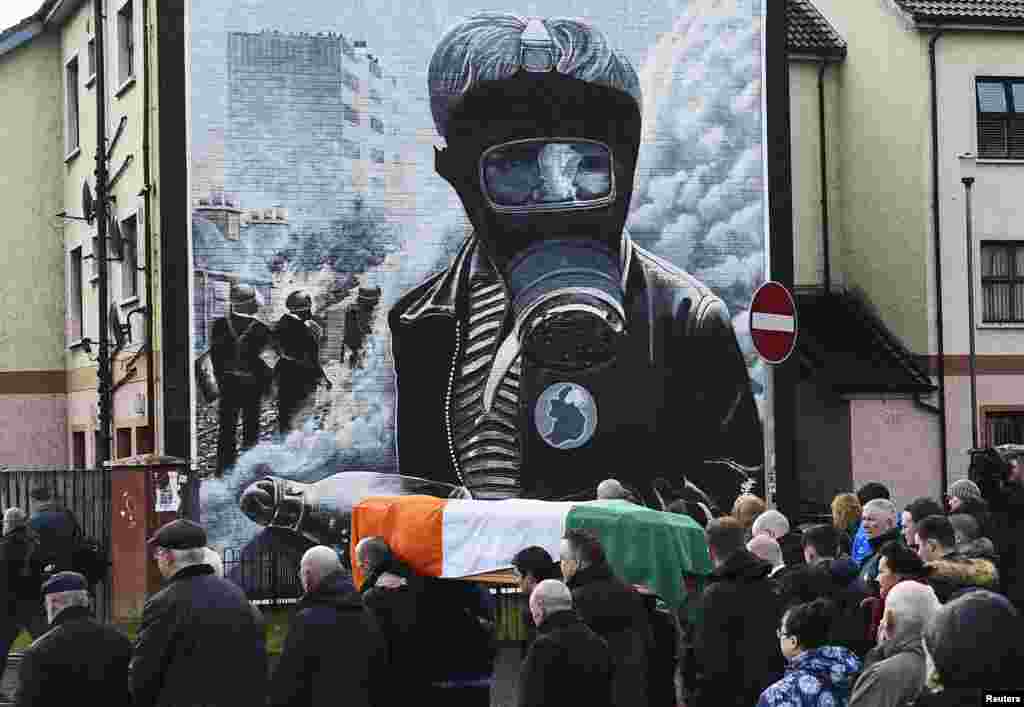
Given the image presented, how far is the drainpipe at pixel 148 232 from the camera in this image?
2347 centimetres

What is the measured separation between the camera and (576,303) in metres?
23.5

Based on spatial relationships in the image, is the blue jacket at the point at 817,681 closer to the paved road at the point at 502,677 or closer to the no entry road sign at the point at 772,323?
the no entry road sign at the point at 772,323

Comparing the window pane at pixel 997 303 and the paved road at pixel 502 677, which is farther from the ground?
the window pane at pixel 997 303

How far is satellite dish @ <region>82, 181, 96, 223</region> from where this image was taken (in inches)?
1118

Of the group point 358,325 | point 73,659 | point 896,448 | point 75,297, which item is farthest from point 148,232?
point 73,659

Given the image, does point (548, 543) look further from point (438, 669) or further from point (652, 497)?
point (652, 497)

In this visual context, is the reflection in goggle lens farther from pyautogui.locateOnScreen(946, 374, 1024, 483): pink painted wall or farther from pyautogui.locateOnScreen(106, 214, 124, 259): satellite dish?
pyautogui.locateOnScreen(946, 374, 1024, 483): pink painted wall

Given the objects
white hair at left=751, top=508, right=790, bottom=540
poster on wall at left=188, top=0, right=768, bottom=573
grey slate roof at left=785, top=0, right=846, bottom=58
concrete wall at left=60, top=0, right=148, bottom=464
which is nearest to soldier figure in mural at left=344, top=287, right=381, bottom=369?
poster on wall at left=188, top=0, right=768, bottom=573

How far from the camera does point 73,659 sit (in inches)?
311

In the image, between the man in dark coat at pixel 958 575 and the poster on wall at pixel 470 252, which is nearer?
the man in dark coat at pixel 958 575

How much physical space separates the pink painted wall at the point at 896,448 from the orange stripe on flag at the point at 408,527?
19.8 meters

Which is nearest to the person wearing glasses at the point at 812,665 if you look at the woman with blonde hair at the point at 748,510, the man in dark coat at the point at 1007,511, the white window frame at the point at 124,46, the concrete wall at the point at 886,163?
the man in dark coat at the point at 1007,511

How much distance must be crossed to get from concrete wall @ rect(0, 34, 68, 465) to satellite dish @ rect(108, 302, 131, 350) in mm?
5763

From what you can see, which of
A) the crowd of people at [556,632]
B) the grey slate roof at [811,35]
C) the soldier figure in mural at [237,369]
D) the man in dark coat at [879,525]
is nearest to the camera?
the crowd of people at [556,632]
